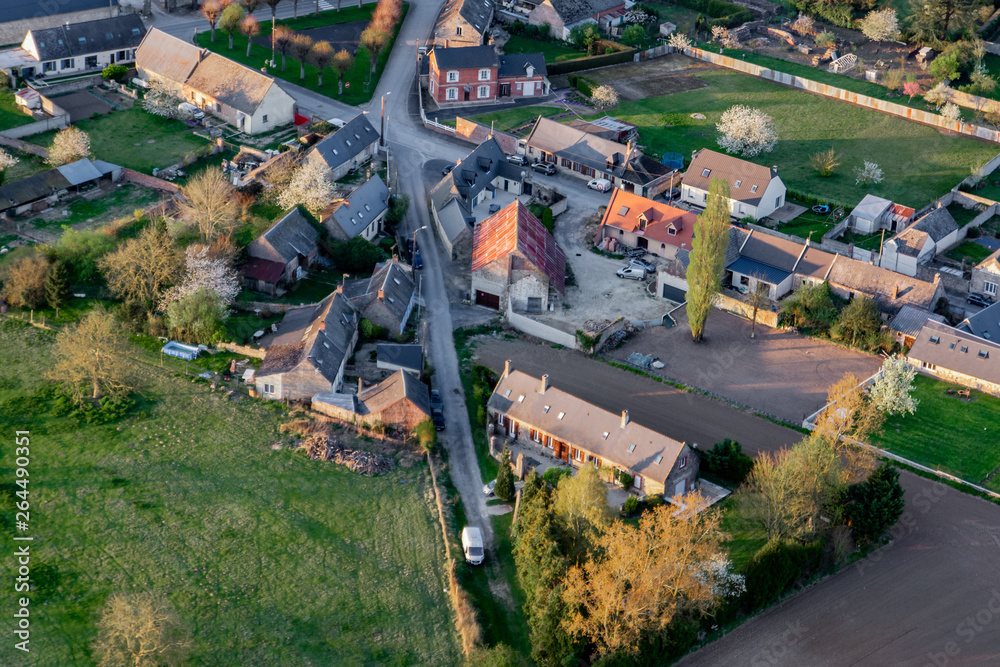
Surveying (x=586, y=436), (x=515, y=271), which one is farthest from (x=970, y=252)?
(x=586, y=436)

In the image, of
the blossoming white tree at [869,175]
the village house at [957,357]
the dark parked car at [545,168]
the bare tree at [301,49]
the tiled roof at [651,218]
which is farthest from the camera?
the bare tree at [301,49]

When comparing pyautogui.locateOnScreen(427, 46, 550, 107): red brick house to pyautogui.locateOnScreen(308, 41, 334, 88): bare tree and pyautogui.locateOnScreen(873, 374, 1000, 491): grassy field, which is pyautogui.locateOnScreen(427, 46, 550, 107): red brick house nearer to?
pyautogui.locateOnScreen(308, 41, 334, 88): bare tree

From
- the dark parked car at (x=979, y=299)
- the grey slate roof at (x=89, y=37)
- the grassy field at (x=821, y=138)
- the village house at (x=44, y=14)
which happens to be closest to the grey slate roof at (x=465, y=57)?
the grassy field at (x=821, y=138)

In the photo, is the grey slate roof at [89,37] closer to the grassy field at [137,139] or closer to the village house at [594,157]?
the grassy field at [137,139]

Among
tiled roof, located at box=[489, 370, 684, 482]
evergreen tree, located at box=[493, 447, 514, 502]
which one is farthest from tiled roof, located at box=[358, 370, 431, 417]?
evergreen tree, located at box=[493, 447, 514, 502]

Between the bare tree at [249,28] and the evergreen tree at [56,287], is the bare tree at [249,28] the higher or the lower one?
the higher one

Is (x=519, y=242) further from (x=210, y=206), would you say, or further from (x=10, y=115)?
(x=10, y=115)
